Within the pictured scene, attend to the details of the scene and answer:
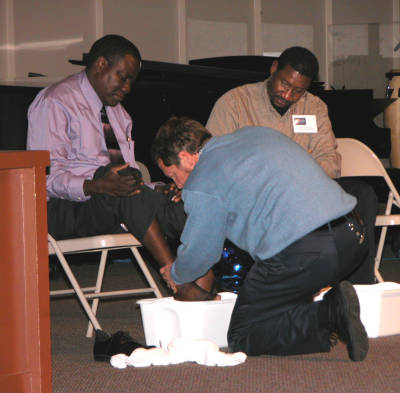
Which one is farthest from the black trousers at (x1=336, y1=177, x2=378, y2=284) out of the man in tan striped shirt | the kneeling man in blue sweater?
the kneeling man in blue sweater

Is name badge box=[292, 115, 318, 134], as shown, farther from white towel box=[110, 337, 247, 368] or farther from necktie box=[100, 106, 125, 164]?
white towel box=[110, 337, 247, 368]

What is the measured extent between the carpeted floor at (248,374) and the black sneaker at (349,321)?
0.20 feet

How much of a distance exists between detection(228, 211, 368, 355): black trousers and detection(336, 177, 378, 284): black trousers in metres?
0.63

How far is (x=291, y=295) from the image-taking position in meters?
2.62

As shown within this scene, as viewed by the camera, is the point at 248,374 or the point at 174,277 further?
the point at 174,277

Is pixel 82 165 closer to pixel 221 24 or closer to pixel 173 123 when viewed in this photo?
pixel 173 123

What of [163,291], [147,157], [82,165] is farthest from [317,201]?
[147,157]

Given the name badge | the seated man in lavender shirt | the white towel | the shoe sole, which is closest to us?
the shoe sole

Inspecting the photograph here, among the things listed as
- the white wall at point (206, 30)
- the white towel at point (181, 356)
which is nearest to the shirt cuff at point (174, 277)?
the white towel at point (181, 356)

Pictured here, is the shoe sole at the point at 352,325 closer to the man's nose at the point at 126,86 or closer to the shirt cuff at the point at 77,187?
the shirt cuff at the point at 77,187

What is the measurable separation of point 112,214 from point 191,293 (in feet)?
1.60

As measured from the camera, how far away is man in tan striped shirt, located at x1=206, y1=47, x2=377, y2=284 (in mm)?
3432

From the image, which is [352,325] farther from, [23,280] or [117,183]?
[23,280]

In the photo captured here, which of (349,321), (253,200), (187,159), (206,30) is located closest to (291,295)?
(349,321)
